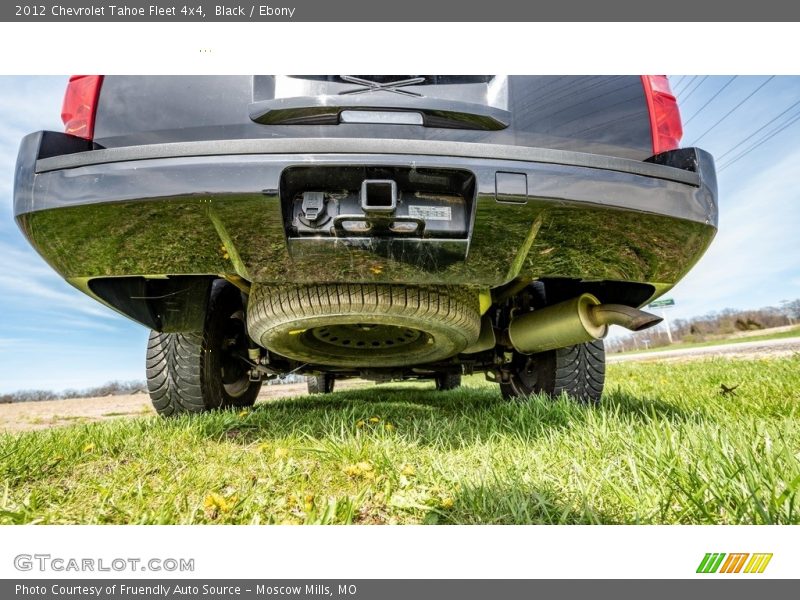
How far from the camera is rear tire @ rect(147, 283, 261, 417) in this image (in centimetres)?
185

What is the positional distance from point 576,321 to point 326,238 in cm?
91

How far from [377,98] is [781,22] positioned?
1.05m

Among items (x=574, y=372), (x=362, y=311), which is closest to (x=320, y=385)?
(x=574, y=372)

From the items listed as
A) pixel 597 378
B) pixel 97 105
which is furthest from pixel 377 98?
pixel 597 378

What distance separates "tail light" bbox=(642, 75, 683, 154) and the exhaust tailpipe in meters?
0.49

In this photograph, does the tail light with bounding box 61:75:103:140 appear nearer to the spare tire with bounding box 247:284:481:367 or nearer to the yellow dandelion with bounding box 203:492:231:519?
the spare tire with bounding box 247:284:481:367

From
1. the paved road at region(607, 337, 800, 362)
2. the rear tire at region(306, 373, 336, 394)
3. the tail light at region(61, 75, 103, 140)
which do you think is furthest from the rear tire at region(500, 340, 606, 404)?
the rear tire at region(306, 373, 336, 394)

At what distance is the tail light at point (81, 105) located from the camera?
1.04 meters

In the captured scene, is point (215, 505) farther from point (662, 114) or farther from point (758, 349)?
point (758, 349)

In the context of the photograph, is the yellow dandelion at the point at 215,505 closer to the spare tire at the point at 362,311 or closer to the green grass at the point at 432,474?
the green grass at the point at 432,474

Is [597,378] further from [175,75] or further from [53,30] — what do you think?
[53,30]

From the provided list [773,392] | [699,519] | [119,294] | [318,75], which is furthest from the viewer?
[773,392]

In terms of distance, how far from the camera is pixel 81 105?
41.6 inches

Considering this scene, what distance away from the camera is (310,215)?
0.99 metres
